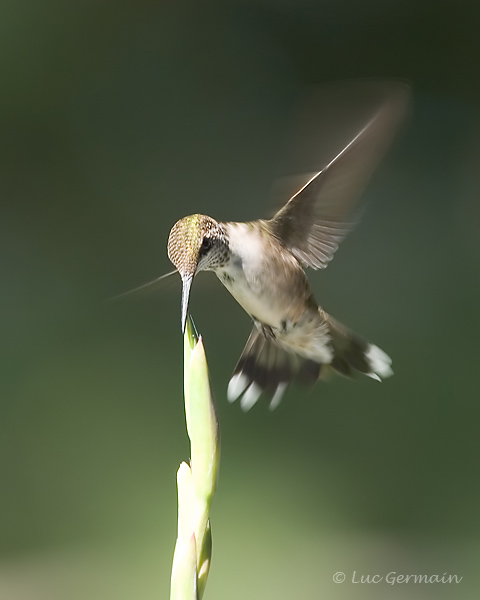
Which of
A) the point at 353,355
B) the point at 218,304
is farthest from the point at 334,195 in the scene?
the point at 218,304

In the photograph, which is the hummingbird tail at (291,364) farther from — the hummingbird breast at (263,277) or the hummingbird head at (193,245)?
the hummingbird head at (193,245)

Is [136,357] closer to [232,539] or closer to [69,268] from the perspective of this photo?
[69,268]

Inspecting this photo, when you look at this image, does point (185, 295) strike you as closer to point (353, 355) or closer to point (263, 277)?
point (263, 277)

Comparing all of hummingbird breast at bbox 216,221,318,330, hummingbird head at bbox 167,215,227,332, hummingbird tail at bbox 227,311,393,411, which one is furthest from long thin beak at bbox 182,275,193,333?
hummingbird tail at bbox 227,311,393,411

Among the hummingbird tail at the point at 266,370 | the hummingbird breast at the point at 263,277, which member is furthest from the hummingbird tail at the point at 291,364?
the hummingbird breast at the point at 263,277

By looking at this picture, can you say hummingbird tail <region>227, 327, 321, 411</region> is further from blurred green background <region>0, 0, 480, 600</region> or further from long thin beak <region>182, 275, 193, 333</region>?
blurred green background <region>0, 0, 480, 600</region>

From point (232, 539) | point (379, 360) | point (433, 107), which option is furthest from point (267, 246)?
point (433, 107)
